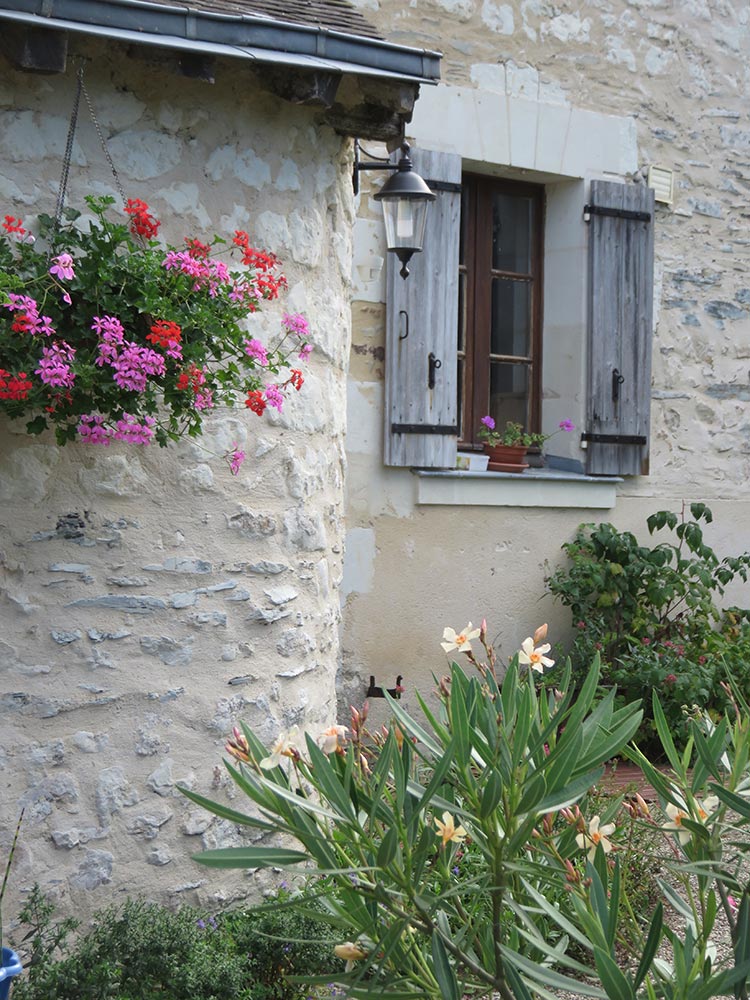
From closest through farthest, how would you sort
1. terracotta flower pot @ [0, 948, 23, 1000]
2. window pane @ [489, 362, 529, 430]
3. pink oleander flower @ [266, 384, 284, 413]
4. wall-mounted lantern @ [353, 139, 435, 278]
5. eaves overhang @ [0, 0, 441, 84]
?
terracotta flower pot @ [0, 948, 23, 1000], eaves overhang @ [0, 0, 441, 84], pink oleander flower @ [266, 384, 284, 413], wall-mounted lantern @ [353, 139, 435, 278], window pane @ [489, 362, 529, 430]

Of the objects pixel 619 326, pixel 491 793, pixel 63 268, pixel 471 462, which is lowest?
pixel 491 793

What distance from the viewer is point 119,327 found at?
3.30m

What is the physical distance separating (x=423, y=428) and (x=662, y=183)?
83.8 inches

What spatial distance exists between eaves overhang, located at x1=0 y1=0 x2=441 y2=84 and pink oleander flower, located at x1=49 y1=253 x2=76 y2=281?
25.1 inches

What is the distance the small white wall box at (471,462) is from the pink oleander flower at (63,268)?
10.9 ft

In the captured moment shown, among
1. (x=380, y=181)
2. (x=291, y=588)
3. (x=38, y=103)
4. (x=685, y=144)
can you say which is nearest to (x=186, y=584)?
(x=291, y=588)

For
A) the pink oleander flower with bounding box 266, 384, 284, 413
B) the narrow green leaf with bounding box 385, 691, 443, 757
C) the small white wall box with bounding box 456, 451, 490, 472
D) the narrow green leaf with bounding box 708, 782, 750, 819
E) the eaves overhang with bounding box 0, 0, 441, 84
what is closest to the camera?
the narrow green leaf with bounding box 708, 782, 750, 819

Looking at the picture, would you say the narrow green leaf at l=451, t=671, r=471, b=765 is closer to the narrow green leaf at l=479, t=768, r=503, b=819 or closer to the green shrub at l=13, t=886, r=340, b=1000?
the narrow green leaf at l=479, t=768, r=503, b=819

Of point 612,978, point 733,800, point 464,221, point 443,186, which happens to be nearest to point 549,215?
point 464,221

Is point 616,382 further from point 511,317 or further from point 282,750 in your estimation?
point 282,750

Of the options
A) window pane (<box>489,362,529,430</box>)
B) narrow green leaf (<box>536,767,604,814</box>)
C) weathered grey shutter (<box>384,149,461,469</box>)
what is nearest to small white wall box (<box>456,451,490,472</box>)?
weathered grey shutter (<box>384,149,461,469</box>)

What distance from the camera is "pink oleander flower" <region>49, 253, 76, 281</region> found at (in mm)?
3311

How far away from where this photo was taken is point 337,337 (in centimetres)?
440

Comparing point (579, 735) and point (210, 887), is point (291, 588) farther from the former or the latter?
point (579, 735)
